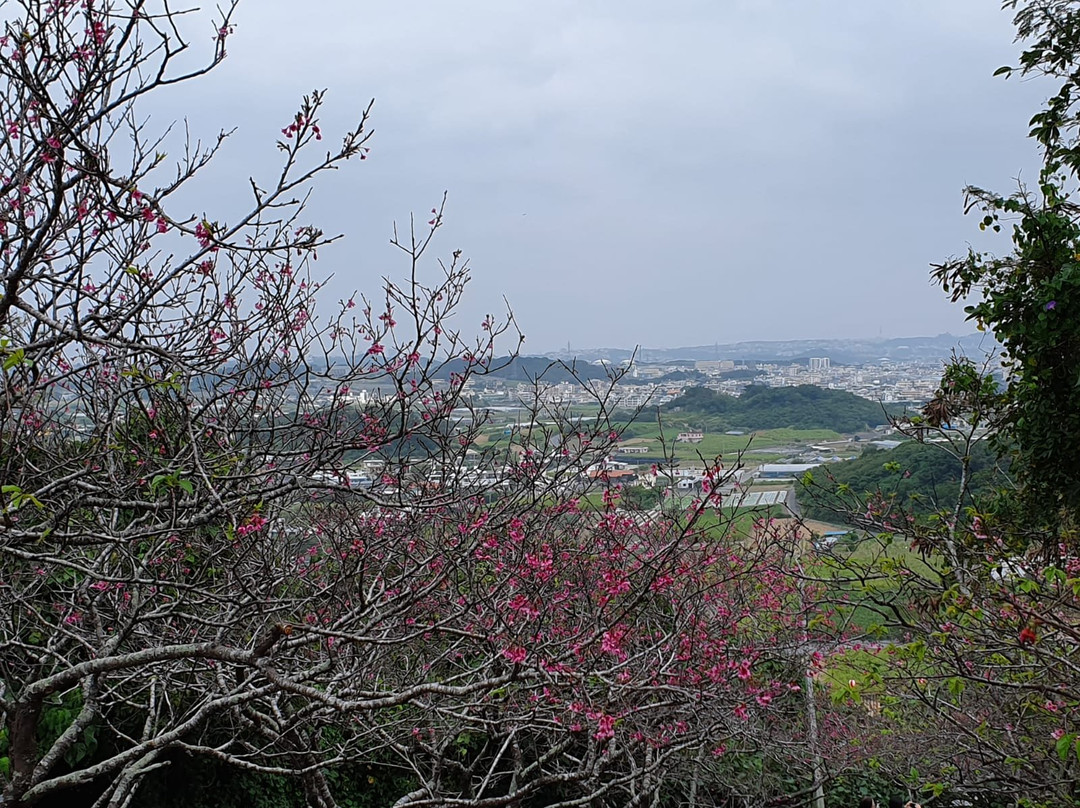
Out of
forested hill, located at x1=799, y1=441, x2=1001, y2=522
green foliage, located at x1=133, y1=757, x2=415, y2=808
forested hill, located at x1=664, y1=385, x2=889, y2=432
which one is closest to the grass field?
forested hill, located at x1=664, y1=385, x2=889, y2=432

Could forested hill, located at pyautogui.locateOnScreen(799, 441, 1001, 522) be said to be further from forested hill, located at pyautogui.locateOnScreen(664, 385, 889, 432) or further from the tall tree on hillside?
forested hill, located at pyautogui.locateOnScreen(664, 385, 889, 432)

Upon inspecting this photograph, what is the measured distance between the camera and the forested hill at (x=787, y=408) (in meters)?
13.8

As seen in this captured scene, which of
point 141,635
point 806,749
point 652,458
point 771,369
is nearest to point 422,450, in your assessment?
point 141,635

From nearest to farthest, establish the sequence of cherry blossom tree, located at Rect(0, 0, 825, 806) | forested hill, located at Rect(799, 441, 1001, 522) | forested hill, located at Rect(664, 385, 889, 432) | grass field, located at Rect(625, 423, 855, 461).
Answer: cherry blossom tree, located at Rect(0, 0, 825, 806) < grass field, located at Rect(625, 423, 855, 461) < forested hill, located at Rect(799, 441, 1001, 522) < forested hill, located at Rect(664, 385, 889, 432)

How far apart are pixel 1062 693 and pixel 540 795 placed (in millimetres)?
4456

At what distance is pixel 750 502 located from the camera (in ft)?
21.7

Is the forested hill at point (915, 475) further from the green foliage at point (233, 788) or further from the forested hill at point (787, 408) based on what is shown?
the forested hill at point (787, 408)

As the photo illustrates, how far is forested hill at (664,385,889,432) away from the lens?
1379 centimetres

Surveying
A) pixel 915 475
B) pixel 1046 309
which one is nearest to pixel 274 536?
pixel 1046 309

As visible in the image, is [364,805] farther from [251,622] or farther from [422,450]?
[422,450]

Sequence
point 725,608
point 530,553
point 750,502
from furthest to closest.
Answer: point 750,502 → point 725,608 → point 530,553

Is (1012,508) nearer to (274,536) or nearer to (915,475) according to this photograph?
(915,475)

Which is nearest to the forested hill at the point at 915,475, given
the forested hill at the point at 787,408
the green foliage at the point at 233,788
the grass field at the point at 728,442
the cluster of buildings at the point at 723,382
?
the cluster of buildings at the point at 723,382

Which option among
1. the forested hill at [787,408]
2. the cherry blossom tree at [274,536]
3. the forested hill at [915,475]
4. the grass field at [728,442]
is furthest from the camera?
the forested hill at [787,408]
